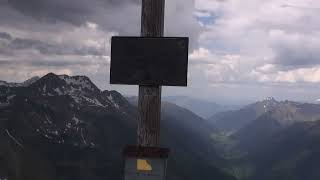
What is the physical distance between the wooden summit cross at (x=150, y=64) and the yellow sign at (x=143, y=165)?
0.33 metres

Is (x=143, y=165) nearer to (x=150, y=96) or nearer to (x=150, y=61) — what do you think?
(x=150, y=96)

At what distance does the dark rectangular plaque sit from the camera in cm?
791

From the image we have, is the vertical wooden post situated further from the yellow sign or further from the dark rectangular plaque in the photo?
the yellow sign

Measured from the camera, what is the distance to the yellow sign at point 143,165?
7.88 m

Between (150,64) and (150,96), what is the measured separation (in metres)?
0.53

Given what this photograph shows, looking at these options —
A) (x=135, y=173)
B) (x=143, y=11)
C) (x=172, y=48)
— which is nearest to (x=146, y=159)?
(x=135, y=173)

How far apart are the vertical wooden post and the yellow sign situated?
0.33m

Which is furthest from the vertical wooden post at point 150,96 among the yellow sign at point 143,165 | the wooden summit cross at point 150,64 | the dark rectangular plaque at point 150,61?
the yellow sign at point 143,165

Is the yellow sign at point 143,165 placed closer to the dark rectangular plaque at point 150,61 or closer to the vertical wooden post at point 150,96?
the vertical wooden post at point 150,96

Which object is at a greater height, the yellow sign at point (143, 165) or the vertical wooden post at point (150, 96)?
the vertical wooden post at point (150, 96)

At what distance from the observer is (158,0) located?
26.6 ft

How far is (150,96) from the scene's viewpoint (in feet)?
26.9

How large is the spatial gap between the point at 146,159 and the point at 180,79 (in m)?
1.27

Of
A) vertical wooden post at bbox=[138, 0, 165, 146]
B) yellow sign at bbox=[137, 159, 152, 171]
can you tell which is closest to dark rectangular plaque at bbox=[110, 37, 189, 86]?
vertical wooden post at bbox=[138, 0, 165, 146]
